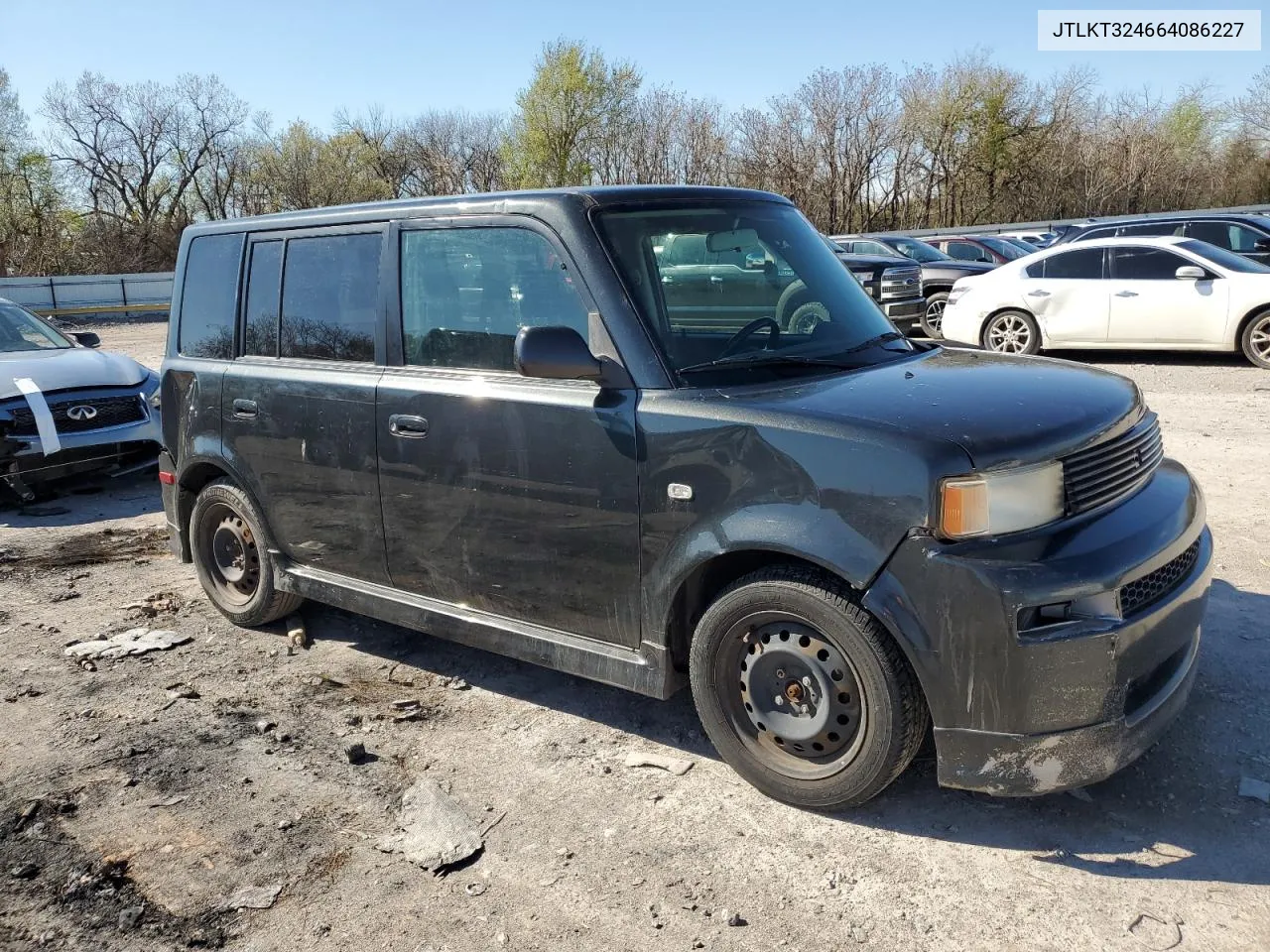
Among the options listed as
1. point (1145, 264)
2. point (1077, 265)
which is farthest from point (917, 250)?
point (1145, 264)

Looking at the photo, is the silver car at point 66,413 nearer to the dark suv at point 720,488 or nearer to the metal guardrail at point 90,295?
the dark suv at point 720,488

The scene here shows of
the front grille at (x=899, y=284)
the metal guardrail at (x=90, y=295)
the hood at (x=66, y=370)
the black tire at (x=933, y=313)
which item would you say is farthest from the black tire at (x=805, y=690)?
the metal guardrail at (x=90, y=295)

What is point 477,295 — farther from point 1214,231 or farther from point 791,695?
point 1214,231

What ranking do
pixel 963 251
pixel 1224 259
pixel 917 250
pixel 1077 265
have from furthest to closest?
pixel 963 251
pixel 917 250
pixel 1077 265
pixel 1224 259

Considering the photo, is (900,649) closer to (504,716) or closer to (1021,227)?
(504,716)

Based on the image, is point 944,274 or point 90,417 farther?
point 944,274

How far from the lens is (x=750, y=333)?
12.2 ft

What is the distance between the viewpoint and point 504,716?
4.16 meters

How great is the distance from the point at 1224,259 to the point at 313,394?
1173 cm

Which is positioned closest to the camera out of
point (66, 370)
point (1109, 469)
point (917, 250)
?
point (1109, 469)

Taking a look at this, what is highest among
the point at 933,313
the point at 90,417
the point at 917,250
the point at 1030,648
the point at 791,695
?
the point at 917,250

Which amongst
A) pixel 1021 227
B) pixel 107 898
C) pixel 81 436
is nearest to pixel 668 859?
pixel 107 898

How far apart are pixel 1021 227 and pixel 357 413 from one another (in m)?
41.1

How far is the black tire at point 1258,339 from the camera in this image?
1184 cm
